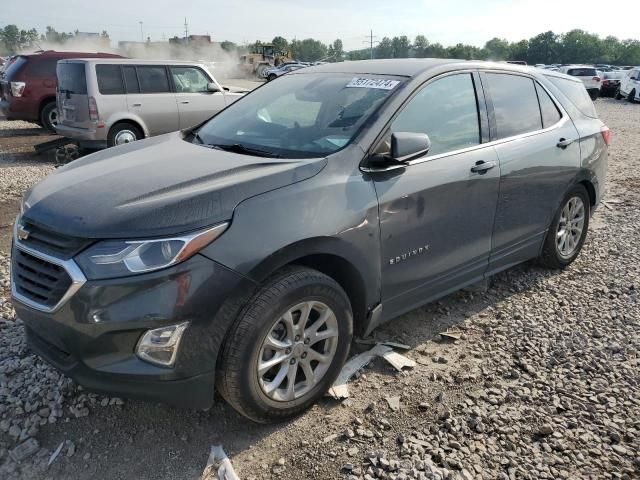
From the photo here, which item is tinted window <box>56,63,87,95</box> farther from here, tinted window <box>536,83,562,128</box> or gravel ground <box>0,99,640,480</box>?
tinted window <box>536,83,562,128</box>

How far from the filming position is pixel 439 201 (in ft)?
10.6

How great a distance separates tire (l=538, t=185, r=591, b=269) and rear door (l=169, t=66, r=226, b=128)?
7.26m

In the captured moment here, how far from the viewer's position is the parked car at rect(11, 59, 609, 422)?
7.49 ft

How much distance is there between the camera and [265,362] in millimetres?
2596

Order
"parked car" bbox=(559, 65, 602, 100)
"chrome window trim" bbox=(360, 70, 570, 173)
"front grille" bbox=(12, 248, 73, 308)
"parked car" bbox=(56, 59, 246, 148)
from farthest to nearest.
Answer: "parked car" bbox=(559, 65, 602, 100) < "parked car" bbox=(56, 59, 246, 148) < "chrome window trim" bbox=(360, 70, 570, 173) < "front grille" bbox=(12, 248, 73, 308)

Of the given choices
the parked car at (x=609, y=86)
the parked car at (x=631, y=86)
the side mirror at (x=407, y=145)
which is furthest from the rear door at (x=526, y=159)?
the parked car at (x=609, y=86)

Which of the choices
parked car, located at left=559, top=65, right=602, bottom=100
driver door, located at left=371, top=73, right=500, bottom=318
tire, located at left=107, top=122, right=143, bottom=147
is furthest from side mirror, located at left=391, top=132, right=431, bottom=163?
parked car, located at left=559, top=65, right=602, bottom=100

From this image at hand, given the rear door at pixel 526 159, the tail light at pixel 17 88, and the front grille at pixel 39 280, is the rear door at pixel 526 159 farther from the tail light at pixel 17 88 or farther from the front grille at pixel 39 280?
the tail light at pixel 17 88

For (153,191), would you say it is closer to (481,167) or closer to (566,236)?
(481,167)

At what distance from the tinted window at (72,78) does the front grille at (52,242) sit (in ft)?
24.4

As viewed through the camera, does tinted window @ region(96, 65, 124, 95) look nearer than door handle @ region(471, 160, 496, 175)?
No

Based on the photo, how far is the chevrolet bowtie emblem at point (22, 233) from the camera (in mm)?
2578

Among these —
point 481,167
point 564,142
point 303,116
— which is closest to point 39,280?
point 303,116

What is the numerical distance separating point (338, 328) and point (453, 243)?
1058mm
